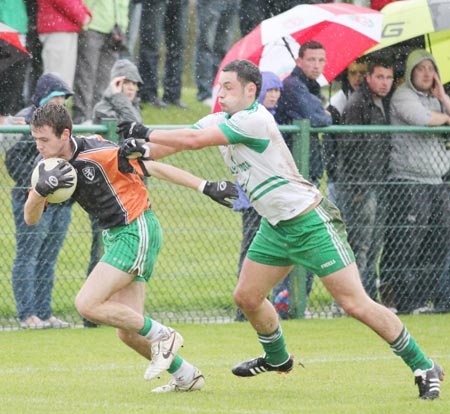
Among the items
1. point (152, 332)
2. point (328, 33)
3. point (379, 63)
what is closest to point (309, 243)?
point (152, 332)

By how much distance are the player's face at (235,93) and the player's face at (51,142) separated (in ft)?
3.25

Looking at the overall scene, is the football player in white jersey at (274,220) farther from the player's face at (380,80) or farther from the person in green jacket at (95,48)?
the person in green jacket at (95,48)

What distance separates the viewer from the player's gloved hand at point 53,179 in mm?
7293

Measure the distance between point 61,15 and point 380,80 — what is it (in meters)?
3.25

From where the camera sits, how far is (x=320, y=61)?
1123cm

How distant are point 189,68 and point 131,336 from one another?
1467 centimetres

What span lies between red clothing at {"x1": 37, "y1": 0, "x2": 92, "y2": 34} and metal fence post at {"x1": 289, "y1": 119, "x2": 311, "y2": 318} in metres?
2.57

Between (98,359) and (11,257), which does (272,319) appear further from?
(11,257)

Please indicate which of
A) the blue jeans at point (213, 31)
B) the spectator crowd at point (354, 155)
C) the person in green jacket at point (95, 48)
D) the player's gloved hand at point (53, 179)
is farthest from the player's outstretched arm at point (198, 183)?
the blue jeans at point (213, 31)

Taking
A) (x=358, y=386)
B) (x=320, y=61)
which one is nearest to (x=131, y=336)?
(x=358, y=386)

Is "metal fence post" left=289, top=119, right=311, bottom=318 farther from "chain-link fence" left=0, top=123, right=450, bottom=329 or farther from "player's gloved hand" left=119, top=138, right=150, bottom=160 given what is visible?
"player's gloved hand" left=119, top=138, right=150, bottom=160

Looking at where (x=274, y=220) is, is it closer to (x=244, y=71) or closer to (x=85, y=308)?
(x=244, y=71)

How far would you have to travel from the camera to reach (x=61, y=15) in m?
12.4

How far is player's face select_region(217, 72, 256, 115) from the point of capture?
7.67m
